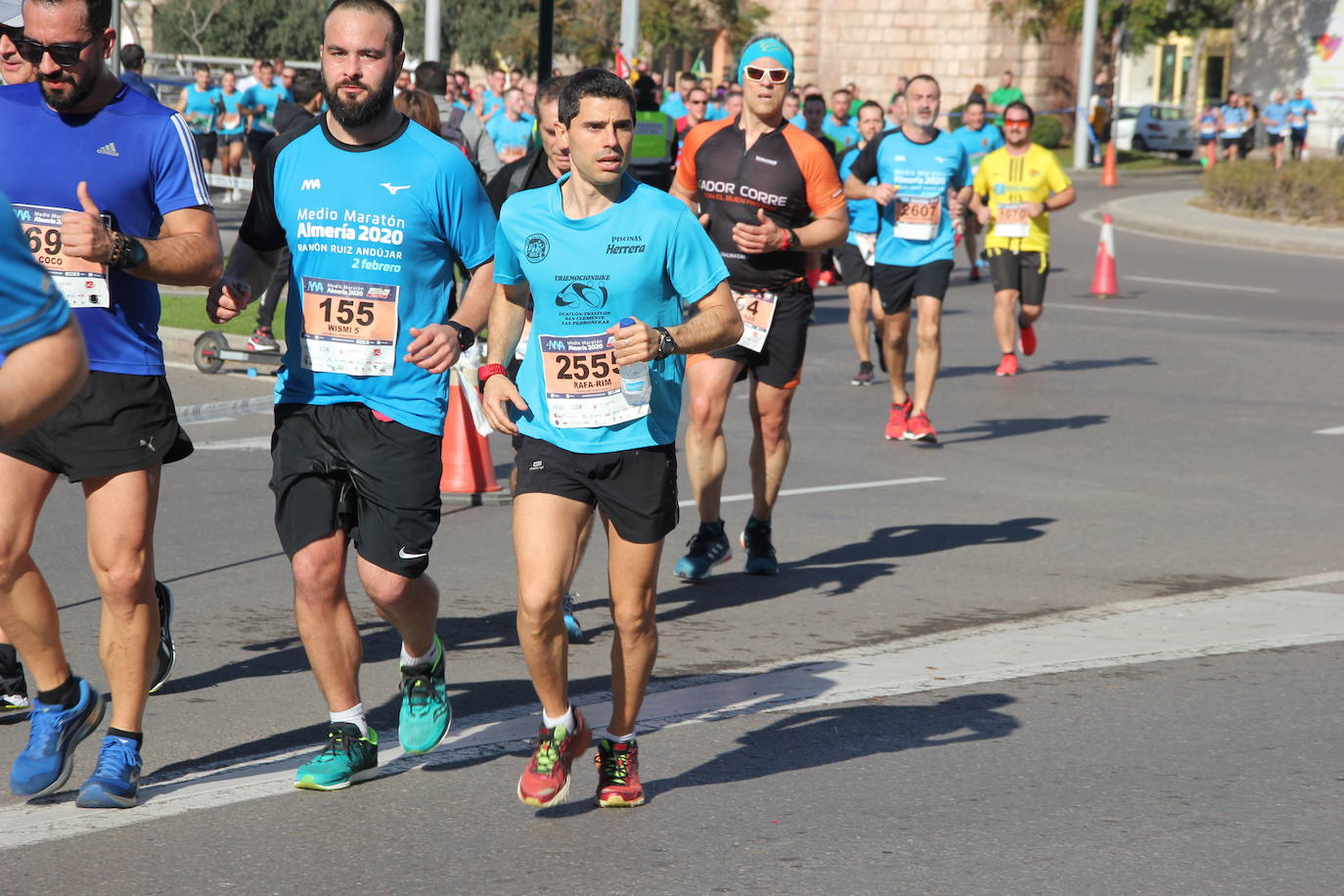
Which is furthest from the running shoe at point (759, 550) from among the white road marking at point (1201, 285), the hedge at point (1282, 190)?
the hedge at point (1282, 190)

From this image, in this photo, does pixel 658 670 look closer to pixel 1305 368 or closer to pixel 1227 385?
pixel 1227 385

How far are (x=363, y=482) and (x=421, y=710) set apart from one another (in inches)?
26.5

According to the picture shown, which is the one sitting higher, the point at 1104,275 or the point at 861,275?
the point at 861,275

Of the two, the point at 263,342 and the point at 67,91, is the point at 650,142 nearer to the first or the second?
the point at 263,342

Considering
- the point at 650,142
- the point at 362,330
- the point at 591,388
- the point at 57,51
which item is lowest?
the point at 591,388

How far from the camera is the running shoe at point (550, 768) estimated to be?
4.63 m

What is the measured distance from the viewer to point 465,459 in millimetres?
9344

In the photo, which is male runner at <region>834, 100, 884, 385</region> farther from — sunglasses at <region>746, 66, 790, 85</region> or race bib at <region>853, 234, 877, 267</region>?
sunglasses at <region>746, 66, 790, 85</region>

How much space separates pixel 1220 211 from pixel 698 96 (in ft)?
38.9

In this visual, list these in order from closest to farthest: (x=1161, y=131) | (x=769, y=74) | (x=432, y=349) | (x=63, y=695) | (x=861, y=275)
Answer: (x=432, y=349) → (x=63, y=695) → (x=769, y=74) → (x=861, y=275) → (x=1161, y=131)

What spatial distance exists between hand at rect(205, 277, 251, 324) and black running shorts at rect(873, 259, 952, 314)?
23.7ft

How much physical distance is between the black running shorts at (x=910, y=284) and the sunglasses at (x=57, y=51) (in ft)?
25.2

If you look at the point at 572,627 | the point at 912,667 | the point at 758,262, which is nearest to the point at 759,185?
the point at 758,262

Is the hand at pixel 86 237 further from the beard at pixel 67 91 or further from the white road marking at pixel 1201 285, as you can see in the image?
the white road marking at pixel 1201 285
